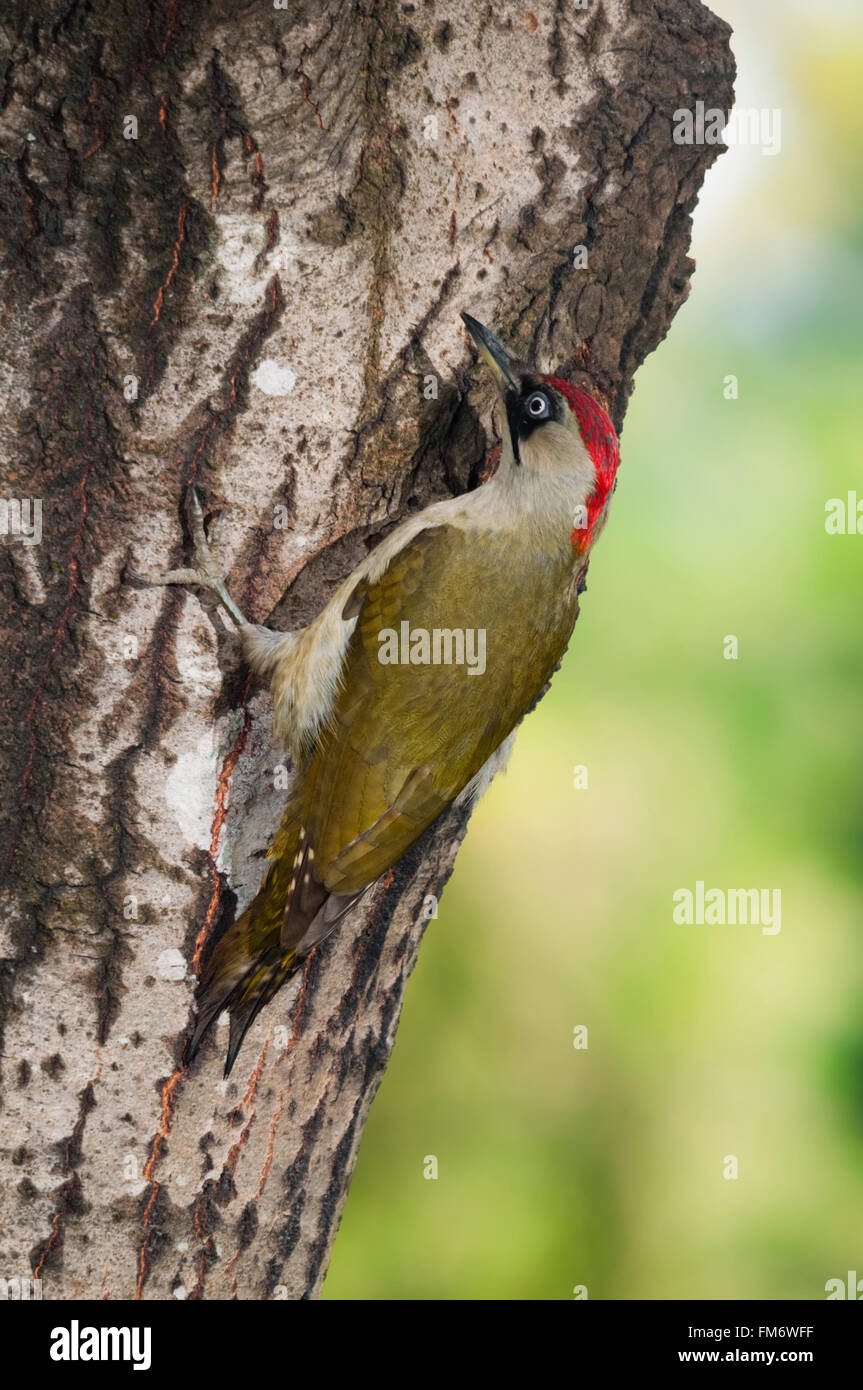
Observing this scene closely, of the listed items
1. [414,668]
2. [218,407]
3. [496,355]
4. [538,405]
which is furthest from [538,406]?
[218,407]

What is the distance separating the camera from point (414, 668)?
85.9 inches

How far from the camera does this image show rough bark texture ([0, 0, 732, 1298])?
1.61 m

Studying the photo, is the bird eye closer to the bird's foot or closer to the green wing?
the green wing

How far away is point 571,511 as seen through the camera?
7.86 ft

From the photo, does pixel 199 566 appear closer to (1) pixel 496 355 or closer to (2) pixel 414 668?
(2) pixel 414 668

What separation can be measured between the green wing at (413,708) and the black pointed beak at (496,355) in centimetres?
30

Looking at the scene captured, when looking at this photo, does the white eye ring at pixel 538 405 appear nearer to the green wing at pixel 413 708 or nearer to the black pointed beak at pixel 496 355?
the black pointed beak at pixel 496 355

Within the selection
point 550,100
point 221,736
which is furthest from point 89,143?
point 221,736

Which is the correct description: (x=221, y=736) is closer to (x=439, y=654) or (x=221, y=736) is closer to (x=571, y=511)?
(x=439, y=654)

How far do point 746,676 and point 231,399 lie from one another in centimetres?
220

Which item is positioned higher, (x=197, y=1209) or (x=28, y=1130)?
(x=28, y=1130)

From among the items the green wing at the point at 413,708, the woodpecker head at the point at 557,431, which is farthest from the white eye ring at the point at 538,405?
the green wing at the point at 413,708

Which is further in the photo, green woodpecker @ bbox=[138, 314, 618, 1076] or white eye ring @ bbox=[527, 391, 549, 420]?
white eye ring @ bbox=[527, 391, 549, 420]

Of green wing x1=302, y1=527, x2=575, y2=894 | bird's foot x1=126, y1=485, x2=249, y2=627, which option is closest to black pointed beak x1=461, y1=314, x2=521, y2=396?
green wing x1=302, y1=527, x2=575, y2=894
